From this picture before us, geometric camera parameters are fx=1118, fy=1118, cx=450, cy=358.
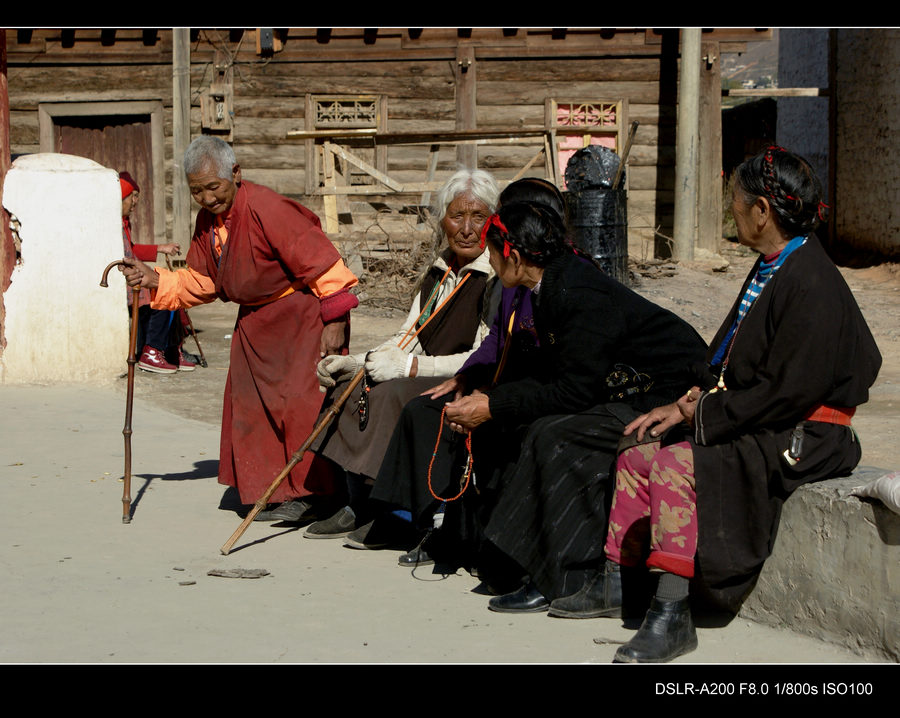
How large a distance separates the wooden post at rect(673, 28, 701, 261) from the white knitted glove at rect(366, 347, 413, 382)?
9.77m

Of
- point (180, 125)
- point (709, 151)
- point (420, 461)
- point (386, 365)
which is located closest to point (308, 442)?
point (386, 365)

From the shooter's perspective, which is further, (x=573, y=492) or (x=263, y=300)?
(x=263, y=300)

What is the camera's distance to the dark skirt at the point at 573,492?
11.9 ft

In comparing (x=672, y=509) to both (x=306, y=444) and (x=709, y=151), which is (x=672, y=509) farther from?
(x=709, y=151)

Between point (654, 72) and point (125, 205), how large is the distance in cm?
789

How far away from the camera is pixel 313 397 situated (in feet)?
16.4

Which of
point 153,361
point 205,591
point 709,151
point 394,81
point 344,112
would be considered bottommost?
point 205,591

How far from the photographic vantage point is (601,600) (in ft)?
11.7

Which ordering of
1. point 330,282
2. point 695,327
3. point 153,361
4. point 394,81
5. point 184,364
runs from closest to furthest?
point 330,282, point 153,361, point 184,364, point 695,327, point 394,81

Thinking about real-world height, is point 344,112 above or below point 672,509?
above

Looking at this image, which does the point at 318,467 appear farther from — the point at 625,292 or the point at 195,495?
the point at 625,292

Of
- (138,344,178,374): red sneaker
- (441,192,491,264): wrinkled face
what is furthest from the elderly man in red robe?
(138,344,178,374): red sneaker

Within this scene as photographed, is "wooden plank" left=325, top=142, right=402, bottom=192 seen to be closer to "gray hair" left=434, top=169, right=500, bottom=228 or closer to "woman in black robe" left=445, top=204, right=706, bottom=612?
"gray hair" left=434, top=169, right=500, bottom=228

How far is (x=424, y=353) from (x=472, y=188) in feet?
2.41
